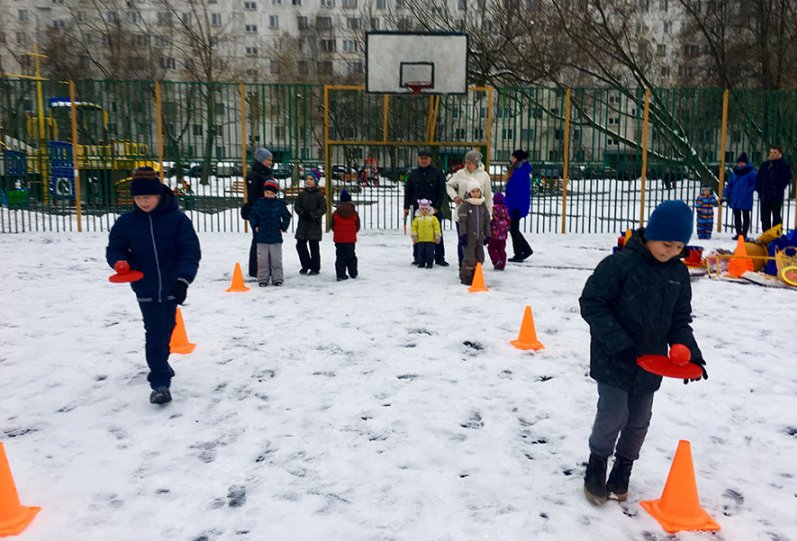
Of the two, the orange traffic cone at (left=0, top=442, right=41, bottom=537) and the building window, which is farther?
the building window

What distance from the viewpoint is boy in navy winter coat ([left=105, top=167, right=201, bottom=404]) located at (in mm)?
4852

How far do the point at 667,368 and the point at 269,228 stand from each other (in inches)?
279

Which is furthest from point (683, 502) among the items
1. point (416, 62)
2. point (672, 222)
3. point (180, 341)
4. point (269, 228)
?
point (416, 62)

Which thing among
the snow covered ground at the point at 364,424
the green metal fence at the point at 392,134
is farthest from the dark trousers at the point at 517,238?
the green metal fence at the point at 392,134

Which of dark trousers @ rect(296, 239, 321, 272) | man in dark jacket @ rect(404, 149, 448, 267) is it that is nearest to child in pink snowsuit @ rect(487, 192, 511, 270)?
man in dark jacket @ rect(404, 149, 448, 267)

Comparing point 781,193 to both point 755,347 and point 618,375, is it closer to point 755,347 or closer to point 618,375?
point 755,347

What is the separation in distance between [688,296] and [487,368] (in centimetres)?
263

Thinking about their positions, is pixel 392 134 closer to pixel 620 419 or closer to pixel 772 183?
pixel 772 183

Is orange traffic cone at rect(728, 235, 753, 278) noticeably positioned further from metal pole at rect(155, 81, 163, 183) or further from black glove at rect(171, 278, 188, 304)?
metal pole at rect(155, 81, 163, 183)

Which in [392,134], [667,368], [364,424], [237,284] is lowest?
[364,424]

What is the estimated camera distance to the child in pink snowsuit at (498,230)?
1027cm

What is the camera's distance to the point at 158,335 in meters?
4.95

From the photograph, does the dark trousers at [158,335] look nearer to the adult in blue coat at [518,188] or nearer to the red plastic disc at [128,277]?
the red plastic disc at [128,277]

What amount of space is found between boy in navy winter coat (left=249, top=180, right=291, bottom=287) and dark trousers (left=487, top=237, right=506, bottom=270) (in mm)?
3297
